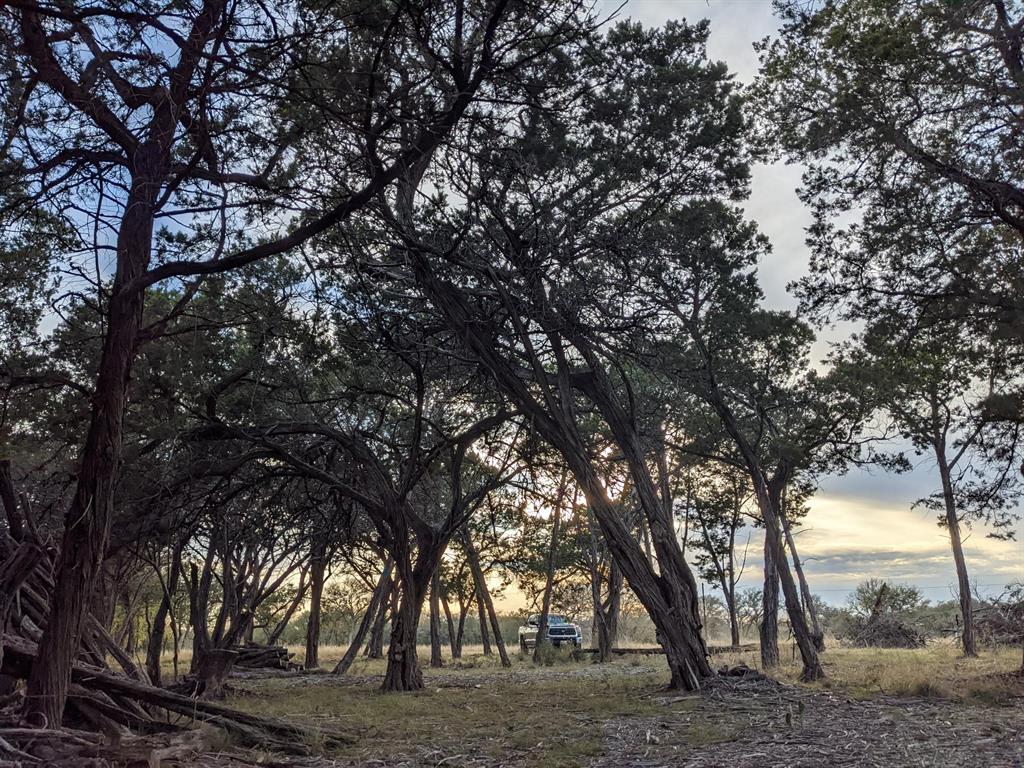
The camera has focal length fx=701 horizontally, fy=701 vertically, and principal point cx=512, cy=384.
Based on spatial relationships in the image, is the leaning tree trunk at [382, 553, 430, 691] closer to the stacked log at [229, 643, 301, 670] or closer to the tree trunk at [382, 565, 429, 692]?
the tree trunk at [382, 565, 429, 692]

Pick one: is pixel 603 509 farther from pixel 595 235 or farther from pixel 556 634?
pixel 556 634

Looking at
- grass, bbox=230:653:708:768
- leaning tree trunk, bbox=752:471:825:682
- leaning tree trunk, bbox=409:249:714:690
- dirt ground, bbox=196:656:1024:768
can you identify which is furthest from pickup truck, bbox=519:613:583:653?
leaning tree trunk, bbox=409:249:714:690

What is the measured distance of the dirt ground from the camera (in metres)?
5.13

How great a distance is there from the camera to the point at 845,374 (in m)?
12.6

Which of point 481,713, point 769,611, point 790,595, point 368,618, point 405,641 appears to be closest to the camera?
point 481,713

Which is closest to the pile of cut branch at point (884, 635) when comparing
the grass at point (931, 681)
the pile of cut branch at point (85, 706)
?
the grass at point (931, 681)

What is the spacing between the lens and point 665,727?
674 centimetres

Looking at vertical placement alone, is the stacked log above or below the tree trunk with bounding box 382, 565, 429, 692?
below

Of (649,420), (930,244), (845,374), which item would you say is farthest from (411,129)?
(845,374)

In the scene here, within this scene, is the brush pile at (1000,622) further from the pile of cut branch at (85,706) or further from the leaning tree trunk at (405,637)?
the pile of cut branch at (85,706)

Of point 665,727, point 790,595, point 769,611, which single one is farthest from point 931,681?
point 769,611

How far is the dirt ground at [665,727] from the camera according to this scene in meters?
5.13

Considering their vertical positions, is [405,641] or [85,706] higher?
[85,706]

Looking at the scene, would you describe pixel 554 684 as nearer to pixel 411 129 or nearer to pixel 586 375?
pixel 586 375
